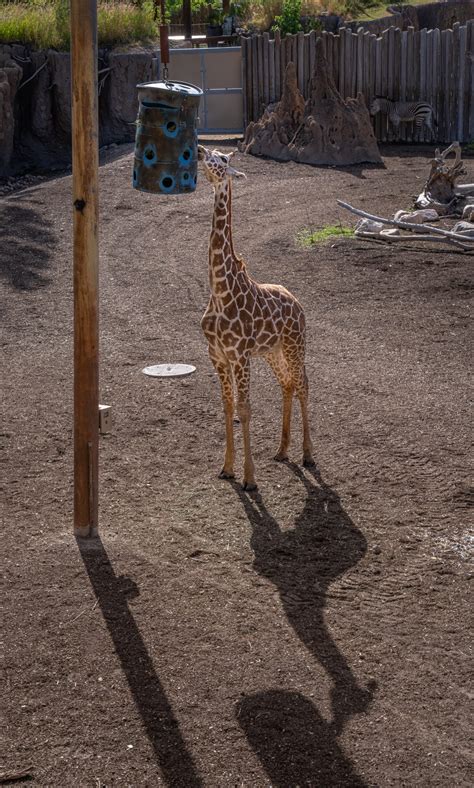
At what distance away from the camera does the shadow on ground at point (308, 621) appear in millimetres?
4777

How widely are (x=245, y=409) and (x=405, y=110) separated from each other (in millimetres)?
17134

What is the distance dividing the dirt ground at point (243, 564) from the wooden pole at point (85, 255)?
43cm

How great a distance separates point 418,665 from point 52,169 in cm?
1885

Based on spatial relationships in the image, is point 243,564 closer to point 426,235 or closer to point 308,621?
point 308,621

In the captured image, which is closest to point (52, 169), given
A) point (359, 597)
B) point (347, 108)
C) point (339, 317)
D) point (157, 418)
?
point (347, 108)

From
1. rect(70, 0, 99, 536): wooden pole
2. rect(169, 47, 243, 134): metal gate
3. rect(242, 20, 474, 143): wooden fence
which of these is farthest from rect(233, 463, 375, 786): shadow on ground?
rect(169, 47, 243, 134): metal gate

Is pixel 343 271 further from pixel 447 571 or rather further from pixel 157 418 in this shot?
pixel 447 571

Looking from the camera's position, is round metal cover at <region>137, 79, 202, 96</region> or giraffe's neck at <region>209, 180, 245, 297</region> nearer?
round metal cover at <region>137, 79, 202, 96</region>

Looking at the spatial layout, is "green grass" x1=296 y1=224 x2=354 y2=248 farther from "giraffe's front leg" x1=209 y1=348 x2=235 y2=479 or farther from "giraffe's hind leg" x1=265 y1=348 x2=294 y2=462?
"giraffe's front leg" x1=209 y1=348 x2=235 y2=479

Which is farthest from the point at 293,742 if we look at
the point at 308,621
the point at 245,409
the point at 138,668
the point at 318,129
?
the point at 318,129

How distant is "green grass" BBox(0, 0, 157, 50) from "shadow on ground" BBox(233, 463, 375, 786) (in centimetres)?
1819

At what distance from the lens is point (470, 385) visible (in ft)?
32.1

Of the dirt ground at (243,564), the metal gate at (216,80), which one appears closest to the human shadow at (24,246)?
the dirt ground at (243,564)

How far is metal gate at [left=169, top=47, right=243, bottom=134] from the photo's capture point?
2405 cm
